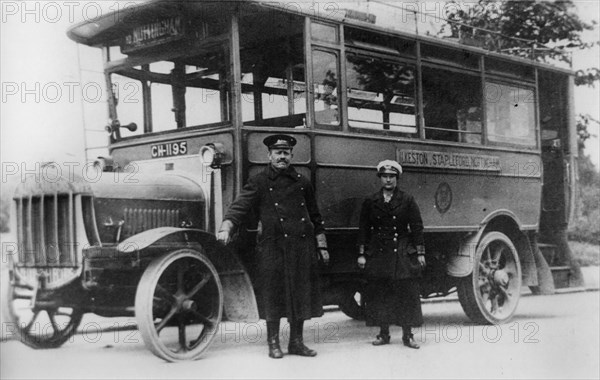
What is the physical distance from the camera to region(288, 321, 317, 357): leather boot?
6039 millimetres

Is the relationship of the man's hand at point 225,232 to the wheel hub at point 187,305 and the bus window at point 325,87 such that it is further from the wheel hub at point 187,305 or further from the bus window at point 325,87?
the bus window at point 325,87

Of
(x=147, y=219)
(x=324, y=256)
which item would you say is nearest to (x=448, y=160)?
(x=324, y=256)

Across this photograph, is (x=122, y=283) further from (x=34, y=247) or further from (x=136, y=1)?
(x=136, y=1)

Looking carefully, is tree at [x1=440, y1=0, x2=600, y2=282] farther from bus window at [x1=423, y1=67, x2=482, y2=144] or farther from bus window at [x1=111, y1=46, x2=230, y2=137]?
bus window at [x1=111, y1=46, x2=230, y2=137]

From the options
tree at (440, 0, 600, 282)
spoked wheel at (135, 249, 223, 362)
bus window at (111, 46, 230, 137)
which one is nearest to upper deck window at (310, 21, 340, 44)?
bus window at (111, 46, 230, 137)

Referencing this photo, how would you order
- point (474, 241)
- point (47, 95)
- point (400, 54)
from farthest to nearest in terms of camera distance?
point (474, 241) < point (400, 54) < point (47, 95)

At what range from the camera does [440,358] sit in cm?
625

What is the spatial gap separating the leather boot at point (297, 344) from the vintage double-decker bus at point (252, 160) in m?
0.34

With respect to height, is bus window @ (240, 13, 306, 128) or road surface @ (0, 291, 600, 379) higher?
bus window @ (240, 13, 306, 128)

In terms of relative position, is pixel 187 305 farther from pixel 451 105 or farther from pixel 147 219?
pixel 451 105

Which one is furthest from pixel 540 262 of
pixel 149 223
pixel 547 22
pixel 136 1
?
pixel 136 1

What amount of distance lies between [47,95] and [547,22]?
24.8 feet

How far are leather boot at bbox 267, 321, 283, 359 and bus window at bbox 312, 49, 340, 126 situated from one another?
1.92 m

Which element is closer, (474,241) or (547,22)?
(474,241)
